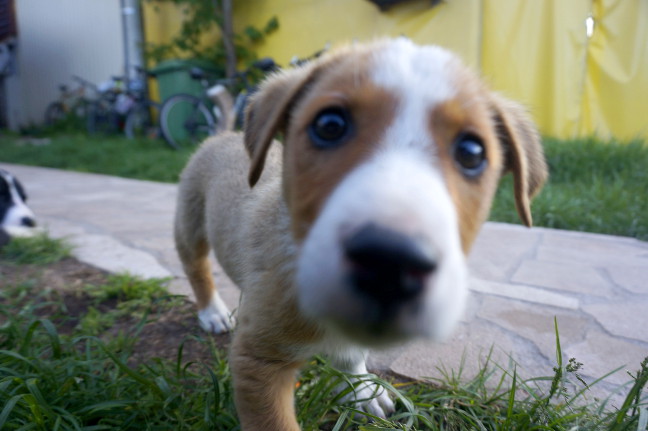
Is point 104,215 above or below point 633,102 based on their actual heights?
below

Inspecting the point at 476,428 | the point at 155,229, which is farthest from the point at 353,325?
the point at 155,229

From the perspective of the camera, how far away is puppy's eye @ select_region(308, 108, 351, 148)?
135 centimetres

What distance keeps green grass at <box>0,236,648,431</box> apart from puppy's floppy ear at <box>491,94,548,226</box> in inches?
22.7

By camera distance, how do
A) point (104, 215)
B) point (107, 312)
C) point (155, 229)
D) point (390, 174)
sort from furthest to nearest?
1. point (104, 215)
2. point (155, 229)
3. point (107, 312)
4. point (390, 174)

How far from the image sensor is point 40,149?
11211mm

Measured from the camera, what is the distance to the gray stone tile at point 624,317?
246cm

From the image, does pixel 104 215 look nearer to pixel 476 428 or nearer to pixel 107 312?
pixel 107 312

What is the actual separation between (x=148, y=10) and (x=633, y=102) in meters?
12.3

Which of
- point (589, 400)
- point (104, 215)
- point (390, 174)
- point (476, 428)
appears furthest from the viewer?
point (104, 215)

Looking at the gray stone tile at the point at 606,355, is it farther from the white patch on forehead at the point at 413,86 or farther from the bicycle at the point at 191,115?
the bicycle at the point at 191,115

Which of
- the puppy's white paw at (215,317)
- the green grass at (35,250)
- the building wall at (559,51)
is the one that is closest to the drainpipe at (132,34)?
the building wall at (559,51)

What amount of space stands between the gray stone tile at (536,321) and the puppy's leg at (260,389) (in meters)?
1.32

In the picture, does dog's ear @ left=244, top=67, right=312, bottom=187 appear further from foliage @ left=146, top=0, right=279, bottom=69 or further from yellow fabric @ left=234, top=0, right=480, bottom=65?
foliage @ left=146, top=0, right=279, bottom=69

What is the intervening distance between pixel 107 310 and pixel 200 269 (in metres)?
0.61
